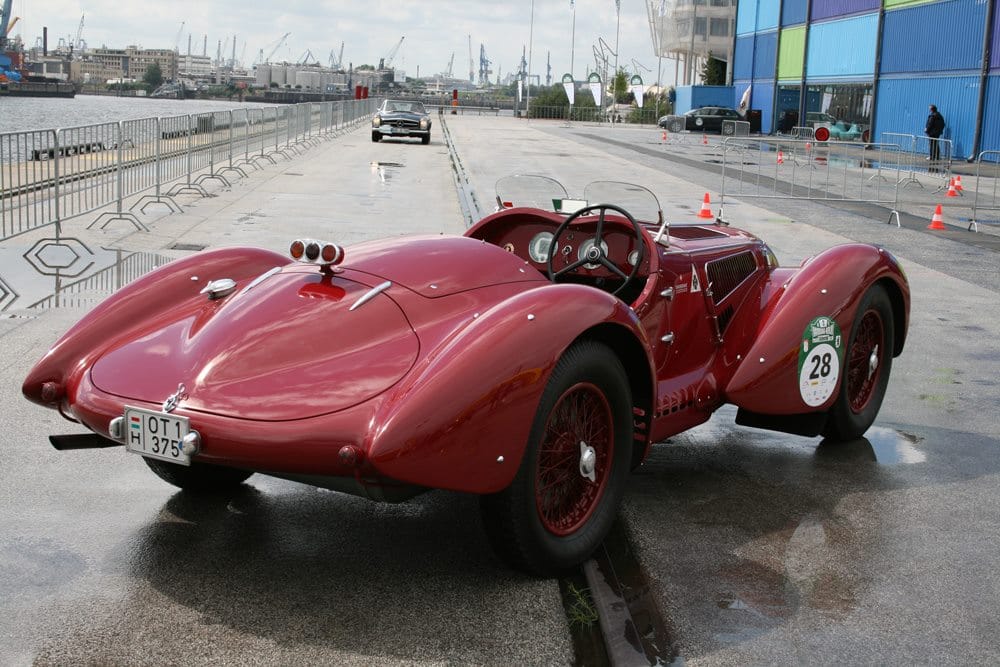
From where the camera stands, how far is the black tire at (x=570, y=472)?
3879 mm

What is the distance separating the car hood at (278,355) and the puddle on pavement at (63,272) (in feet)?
15.2

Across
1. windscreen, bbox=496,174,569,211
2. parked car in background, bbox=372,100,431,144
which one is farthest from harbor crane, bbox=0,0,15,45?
windscreen, bbox=496,174,569,211

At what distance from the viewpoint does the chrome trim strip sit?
4164 millimetres

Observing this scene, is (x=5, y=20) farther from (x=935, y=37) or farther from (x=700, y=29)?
(x=935, y=37)

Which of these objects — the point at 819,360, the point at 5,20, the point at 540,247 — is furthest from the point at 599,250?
the point at 5,20

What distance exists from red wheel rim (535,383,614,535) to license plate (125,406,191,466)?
121 cm

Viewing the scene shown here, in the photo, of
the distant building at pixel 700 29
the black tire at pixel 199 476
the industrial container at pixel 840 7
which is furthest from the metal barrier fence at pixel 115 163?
the distant building at pixel 700 29

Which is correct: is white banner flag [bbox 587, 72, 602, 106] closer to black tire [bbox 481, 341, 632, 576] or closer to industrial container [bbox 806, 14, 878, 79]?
industrial container [bbox 806, 14, 878, 79]

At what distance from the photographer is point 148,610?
3.77 m

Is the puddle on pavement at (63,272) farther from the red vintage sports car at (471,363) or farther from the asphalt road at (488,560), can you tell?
the red vintage sports car at (471,363)

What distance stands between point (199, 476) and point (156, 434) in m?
1.10

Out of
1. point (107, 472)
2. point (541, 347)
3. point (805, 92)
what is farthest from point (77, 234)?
point (805, 92)

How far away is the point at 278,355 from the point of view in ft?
13.1

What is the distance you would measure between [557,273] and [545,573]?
1603 millimetres
